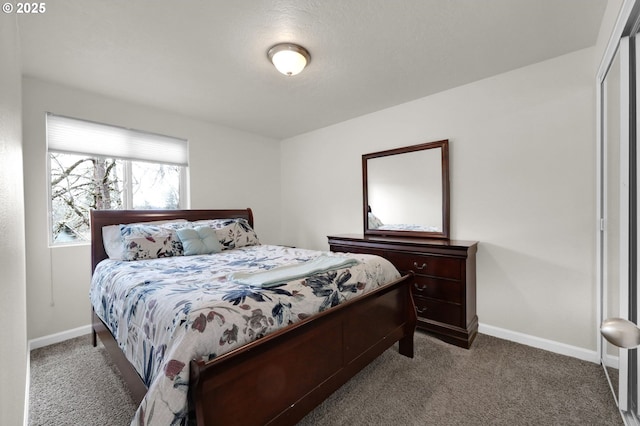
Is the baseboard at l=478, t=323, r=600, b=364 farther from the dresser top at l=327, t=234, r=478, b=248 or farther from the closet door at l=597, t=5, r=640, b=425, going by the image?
the dresser top at l=327, t=234, r=478, b=248

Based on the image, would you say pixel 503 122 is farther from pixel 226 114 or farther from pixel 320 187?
pixel 226 114

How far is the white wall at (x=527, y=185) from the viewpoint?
7.15 feet

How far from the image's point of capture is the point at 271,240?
178 inches

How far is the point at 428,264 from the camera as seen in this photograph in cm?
260

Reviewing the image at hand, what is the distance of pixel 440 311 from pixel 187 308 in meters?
2.18

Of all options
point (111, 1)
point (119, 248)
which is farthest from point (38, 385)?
point (111, 1)

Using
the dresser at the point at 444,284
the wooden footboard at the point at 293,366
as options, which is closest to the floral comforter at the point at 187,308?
the wooden footboard at the point at 293,366

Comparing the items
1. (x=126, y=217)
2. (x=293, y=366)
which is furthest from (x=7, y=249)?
(x=126, y=217)

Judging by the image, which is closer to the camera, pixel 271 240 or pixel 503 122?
pixel 503 122

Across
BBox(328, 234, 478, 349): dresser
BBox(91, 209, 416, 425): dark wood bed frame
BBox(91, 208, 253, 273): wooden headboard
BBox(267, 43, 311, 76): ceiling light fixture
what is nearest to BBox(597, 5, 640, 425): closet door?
BBox(328, 234, 478, 349): dresser

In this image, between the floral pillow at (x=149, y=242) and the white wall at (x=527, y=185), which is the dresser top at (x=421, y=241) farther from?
the floral pillow at (x=149, y=242)

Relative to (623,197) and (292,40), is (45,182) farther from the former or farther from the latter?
(623,197)

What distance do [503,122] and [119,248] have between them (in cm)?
374

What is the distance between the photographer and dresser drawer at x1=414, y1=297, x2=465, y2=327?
7.95 feet
